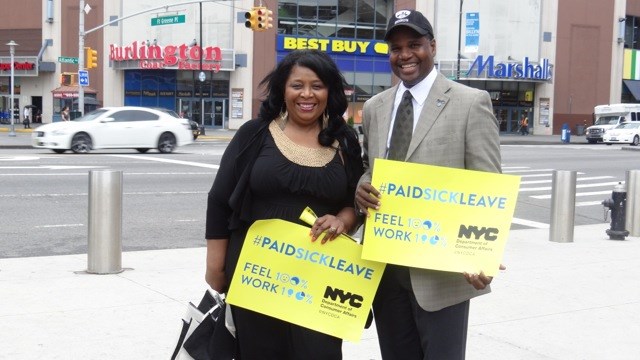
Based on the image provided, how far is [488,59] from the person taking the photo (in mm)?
53812

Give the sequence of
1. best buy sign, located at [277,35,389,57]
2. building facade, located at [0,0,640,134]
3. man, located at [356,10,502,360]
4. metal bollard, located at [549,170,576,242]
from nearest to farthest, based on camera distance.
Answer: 1. man, located at [356,10,502,360]
2. metal bollard, located at [549,170,576,242]
3. building facade, located at [0,0,640,134]
4. best buy sign, located at [277,35,389,57]

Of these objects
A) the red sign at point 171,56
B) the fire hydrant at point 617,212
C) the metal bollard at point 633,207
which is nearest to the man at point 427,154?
the fire hydrant at point 617,212

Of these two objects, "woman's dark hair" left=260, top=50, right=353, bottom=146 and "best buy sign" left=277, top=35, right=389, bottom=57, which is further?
"best buy sign" left=277, top=35, right=389, bottom=57

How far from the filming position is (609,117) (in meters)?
50.7

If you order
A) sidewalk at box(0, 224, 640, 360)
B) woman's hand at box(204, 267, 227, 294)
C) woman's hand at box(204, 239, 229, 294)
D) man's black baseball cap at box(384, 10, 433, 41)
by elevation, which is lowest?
sidewalk at box(0, 224, 640, 360)

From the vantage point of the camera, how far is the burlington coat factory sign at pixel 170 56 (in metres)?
50.1

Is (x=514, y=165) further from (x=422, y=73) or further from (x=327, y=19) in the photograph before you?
(x=327, y=19)

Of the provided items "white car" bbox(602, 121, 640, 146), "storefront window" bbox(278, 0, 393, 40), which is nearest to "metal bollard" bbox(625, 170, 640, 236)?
"white car" bbox(602, 121, 640, 146)

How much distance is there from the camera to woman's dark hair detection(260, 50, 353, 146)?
135 inches

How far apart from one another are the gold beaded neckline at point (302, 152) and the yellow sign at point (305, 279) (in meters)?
0.27

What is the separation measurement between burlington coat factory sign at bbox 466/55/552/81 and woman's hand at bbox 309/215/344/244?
2040 inches

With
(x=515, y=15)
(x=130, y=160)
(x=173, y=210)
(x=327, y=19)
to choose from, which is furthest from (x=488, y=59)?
(x=173, y=210)

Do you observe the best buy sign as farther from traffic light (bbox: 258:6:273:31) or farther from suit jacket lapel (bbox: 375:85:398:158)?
suit jacket lapel (bbox: 375:85:398:158)

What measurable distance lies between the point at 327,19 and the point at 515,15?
42.3ft
